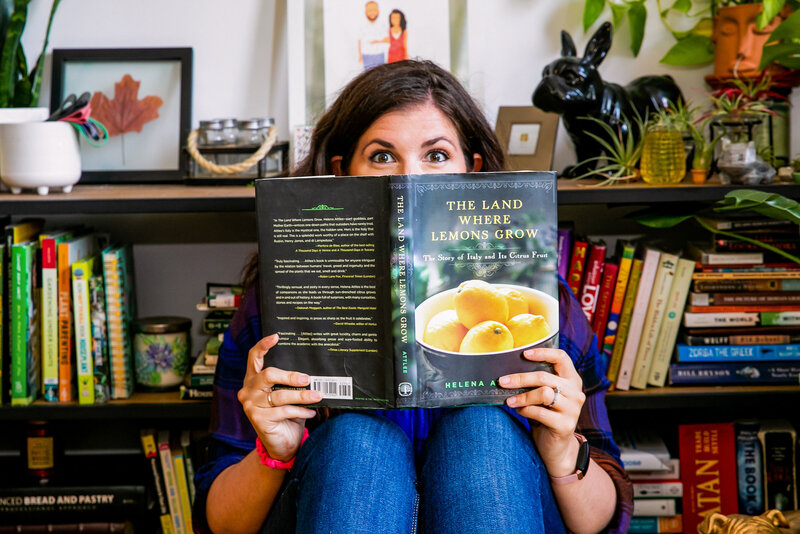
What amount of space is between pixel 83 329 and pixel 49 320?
0.19 ft

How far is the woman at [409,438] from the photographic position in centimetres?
85

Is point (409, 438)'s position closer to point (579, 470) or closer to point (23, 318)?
point (579, 470)

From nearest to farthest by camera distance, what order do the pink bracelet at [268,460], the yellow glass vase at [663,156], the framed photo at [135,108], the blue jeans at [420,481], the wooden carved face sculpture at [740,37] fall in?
the blue jeans at [420,481] < the pink bracelet at [268,460] < the yellow glass vase at [663,156] < the wooden carved face sculpture at [740,37] < the framed photo at [135,108]

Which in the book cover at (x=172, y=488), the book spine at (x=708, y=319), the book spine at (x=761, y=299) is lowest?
the book cover at (x=172, y=488)

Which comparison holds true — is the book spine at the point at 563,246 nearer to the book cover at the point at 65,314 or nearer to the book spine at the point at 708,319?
the book spine at the point at 708,319

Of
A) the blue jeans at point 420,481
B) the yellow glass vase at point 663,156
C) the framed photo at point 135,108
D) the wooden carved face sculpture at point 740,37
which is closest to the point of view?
the blue jeans at point 420,481

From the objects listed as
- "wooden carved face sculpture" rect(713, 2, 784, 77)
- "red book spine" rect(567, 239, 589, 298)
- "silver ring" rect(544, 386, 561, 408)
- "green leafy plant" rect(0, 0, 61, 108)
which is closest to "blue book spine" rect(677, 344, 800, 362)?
"red book spine" rect(567, 239, 589, 298)

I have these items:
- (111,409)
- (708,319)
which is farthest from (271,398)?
(708,319)

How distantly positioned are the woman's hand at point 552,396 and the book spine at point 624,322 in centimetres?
55

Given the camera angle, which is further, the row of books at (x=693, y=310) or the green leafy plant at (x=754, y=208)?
the row of books at (x=693, y=310)

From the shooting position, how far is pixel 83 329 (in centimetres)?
139

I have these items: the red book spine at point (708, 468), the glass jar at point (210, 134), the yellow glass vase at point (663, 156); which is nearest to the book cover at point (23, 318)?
the glass jar at point (210, 134)

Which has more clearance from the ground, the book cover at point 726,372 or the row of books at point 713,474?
the book cover at point 726,372

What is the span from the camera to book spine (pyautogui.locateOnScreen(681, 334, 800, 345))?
141 cm
